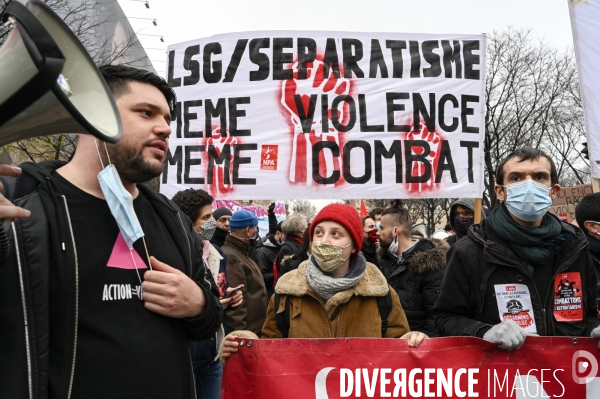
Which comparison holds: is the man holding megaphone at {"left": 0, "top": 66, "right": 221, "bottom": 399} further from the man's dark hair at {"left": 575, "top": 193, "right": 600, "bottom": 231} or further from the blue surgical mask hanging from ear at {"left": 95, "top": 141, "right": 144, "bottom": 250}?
the man's dark hair at {"left": 575, "top": 193, "right": 600, "bottom": 231}

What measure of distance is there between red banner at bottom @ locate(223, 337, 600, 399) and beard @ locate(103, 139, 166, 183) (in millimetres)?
1277

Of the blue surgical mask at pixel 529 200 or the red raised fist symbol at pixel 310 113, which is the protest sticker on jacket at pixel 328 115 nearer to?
the red raised fist symbol at pixel 310 113

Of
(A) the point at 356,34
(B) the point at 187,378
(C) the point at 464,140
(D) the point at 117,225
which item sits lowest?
(B) the point at 187,378

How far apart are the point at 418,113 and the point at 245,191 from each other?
183cm

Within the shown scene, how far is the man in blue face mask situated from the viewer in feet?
9.19

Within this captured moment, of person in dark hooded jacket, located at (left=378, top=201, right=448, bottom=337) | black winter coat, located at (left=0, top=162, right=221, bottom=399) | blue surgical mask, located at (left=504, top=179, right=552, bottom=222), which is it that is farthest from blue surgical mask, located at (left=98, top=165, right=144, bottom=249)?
person in dark hooded jacket, located at (left=378, top=201, right=448, bottom=337)

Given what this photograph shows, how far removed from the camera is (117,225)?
6.33ft

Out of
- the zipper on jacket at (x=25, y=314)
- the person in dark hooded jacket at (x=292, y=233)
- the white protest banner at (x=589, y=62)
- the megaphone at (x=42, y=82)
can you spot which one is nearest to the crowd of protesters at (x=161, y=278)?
the zipper on jacket at (x=25, y=314)

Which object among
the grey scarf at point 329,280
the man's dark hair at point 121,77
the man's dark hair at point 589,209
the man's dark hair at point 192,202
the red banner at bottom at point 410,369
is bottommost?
the red banner at bottom at point 410,369

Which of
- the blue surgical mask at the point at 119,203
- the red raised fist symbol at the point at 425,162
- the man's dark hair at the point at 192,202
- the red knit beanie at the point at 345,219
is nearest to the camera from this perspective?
the blue surgical mask at the point at 119,203

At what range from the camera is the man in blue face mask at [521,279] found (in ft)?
9.19

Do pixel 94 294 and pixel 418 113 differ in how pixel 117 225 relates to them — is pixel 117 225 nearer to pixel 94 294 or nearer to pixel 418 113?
pixel 94 294

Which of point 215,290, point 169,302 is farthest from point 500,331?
point 169,302

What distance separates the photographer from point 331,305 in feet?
9.99
